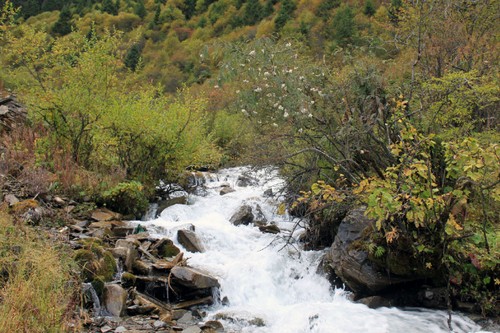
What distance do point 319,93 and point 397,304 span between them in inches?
161

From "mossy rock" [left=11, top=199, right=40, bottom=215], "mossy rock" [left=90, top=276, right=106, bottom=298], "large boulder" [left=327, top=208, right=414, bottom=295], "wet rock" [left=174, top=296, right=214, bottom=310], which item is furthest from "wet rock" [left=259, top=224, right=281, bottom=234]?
"mossy rock" [left=11, top=199, right=40, bottom=215]

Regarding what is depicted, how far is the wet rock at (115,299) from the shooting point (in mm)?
6012

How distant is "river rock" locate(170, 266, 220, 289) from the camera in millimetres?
6930

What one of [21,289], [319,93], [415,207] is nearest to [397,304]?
[415,207]

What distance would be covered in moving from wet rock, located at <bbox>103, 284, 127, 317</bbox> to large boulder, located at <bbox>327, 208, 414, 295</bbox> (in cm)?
347

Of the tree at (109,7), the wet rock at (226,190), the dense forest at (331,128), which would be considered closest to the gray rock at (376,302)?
the dense forest at (331,128)

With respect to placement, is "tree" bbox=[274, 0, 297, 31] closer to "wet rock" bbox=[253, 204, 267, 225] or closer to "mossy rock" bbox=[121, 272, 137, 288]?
"wet rock" bbox=[253, 204, 267, 225]

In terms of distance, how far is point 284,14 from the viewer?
47.9 meters

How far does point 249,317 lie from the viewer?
664cm

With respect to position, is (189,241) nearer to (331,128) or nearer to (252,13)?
(331,128)

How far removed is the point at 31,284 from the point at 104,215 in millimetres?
4899

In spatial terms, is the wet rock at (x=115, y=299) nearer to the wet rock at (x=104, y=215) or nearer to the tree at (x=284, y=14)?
the wet rock at (x=104, y=215)

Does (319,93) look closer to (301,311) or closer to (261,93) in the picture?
(261,93)

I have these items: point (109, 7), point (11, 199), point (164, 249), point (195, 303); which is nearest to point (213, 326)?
point (195, 303)
